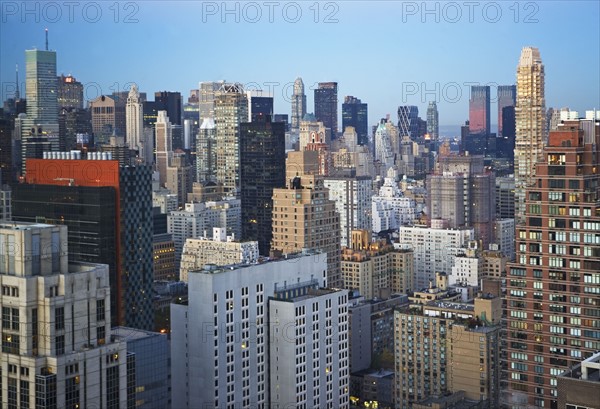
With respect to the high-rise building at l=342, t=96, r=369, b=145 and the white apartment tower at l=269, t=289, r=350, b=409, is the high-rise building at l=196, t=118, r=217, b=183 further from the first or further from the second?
the white apartment tower at l=269, t=289, r=350, b=409

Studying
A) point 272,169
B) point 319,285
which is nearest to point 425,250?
point 272,169

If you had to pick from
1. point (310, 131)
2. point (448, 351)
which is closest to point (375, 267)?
point (448, 351)

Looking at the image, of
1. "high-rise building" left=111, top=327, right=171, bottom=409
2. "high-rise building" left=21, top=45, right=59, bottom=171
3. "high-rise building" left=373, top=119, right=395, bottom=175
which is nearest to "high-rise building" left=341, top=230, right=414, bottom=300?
"high-rise building" left=21, top=45, right=59, bottom=171

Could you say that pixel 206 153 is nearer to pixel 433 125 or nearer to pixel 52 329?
pixel 433 125

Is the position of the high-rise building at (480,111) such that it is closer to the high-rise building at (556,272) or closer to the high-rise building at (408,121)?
the high-rise building at (408,121)

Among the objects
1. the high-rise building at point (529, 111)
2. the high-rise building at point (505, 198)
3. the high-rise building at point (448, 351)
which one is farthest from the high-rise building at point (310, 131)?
the high-rise building at point (448, 351)

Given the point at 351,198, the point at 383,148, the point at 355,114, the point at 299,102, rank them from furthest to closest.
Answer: the point at 383,148 < the point at 355,114 < the point at 299,102 < the point at 351,198
